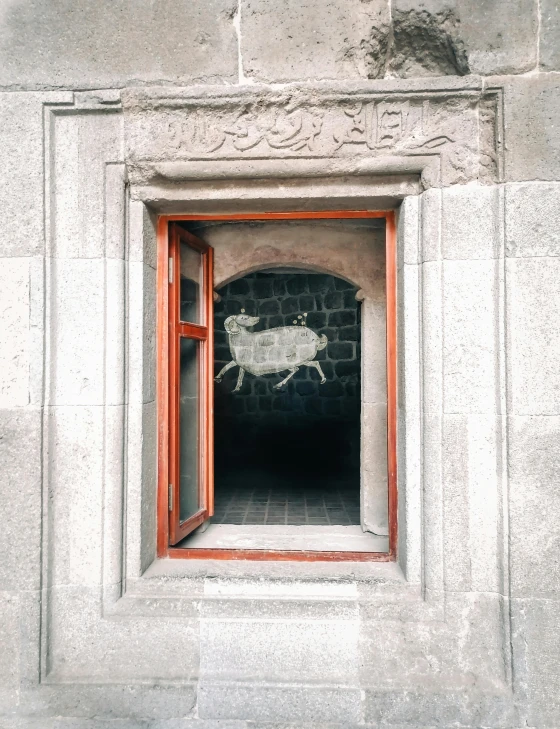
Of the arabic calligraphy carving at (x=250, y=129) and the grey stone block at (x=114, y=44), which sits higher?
the grey stone block at (x=114, y=44)

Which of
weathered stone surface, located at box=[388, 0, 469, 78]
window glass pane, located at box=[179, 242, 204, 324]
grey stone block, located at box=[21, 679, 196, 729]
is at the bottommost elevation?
grey stone block, located at box=[21, 679, 196, 729]

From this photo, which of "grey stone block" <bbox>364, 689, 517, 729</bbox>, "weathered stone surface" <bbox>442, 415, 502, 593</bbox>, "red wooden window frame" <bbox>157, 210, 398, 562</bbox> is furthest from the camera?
"red wooden window frame" <bbox>157, 210, 398, 562</bbox>

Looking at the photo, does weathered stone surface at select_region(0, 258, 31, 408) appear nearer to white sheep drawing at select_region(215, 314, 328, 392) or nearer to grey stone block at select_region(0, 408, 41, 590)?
grey stone block at select_region(0, 408, 41, 590)

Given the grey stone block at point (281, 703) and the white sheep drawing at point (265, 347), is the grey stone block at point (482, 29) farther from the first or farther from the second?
the grey stone block at point (281, 703)

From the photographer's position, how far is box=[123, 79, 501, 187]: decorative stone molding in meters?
2.21

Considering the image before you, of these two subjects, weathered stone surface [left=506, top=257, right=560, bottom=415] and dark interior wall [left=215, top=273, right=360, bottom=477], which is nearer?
weathered stone surface [left=506, top=257, right=560, bottom=415]

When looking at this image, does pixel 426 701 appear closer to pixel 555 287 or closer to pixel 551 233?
pixel 555 287

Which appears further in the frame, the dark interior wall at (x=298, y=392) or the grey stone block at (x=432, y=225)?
the dark interior wall at (x=298, y=392)

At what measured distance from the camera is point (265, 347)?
3.67 m

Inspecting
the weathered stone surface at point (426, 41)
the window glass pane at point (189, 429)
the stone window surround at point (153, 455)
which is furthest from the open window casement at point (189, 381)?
the weathered stone surface at point (426, 41)

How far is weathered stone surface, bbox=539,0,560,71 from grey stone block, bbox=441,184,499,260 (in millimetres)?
566

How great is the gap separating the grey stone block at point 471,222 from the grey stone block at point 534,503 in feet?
2.46

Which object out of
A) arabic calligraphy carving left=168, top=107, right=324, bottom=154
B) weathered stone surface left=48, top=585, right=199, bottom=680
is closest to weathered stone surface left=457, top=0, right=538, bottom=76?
arabic calligraphy carving left=168, top=107, right=324, bottom=154

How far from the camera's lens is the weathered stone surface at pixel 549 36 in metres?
2.16
